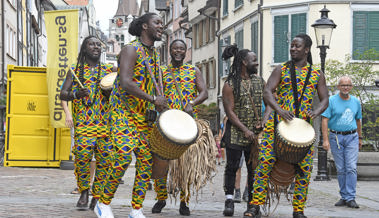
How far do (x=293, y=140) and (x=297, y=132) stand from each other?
0.13 m

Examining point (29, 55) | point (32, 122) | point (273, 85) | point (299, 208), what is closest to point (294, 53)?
point (273, 85)

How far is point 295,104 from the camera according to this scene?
7.16 m

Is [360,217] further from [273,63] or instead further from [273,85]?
[273,63]

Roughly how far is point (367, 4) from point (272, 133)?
2202cm

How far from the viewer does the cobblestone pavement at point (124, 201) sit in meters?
7.73

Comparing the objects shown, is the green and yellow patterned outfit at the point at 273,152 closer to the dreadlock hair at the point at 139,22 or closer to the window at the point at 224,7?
the dreadlock hair at the point at 139,22

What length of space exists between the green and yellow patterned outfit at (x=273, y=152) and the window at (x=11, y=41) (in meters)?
26.8

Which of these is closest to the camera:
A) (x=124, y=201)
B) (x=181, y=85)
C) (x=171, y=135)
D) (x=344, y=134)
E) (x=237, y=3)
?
(x=171, y=135)

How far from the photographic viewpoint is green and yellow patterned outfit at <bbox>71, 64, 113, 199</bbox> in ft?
25.5

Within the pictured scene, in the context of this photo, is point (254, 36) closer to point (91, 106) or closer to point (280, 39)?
point (280, 39)

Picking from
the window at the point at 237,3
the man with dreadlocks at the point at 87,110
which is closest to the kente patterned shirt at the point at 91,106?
the man with dreadlocks at the point at 87,110

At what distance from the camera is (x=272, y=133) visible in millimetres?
7188

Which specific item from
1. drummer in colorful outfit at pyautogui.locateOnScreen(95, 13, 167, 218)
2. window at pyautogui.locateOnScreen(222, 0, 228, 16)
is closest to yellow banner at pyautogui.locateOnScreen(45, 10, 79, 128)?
drummer in colorful outfit at pyautogui.locateOnScreen(95, 13, 167, 218)

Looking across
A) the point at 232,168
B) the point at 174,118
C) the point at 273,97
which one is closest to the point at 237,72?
the point at 232,168
